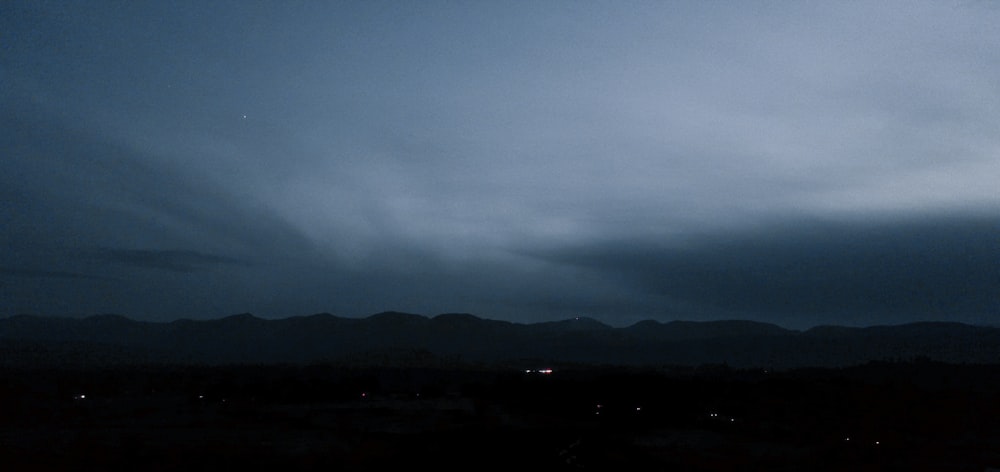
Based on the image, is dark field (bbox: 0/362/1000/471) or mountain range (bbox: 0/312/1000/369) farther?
mountain range (bbox: 0/312/1000/369)

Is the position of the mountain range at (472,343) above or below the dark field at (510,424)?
above

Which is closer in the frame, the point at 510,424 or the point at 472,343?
the point at 510,424

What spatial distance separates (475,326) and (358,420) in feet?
453

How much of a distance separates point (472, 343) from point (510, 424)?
12733cm

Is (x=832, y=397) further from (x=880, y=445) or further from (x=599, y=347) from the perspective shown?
(x=599, y=347)

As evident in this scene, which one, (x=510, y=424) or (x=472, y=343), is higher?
(x=472, y=343)

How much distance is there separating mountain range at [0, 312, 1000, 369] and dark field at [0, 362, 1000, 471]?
49.6m

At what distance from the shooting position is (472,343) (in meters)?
159

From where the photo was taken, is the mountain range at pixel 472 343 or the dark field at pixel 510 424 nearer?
the dark field at pixel 510 424

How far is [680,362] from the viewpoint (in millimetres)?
119250

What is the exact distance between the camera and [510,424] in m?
32.0

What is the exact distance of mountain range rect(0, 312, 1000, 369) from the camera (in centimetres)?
10738

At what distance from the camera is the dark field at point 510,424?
2338cm

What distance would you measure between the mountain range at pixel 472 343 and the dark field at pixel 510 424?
163 feet
